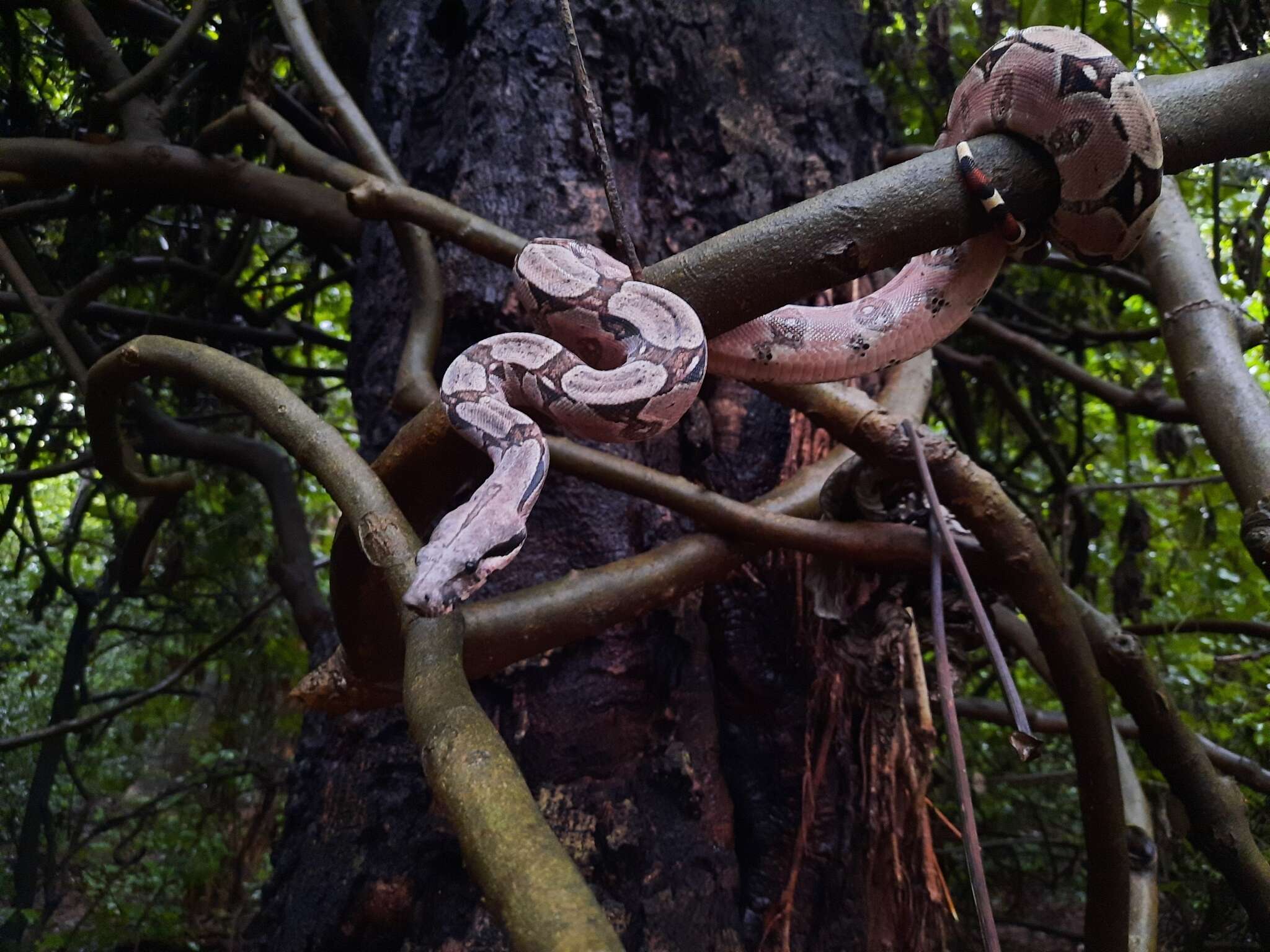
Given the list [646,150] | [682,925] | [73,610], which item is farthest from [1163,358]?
[73,610]

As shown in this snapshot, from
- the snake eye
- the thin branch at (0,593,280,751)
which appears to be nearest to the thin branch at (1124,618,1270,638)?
the snake eye

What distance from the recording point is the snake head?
171 centimetres

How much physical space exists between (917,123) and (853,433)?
13.7 ft

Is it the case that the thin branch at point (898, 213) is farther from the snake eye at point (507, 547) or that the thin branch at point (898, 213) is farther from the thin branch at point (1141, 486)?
the thin branch at point (1141, 486)

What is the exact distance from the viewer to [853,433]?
7.73 ft

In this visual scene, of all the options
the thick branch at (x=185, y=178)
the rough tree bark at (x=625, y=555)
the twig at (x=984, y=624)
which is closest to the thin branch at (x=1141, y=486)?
the rough tree bark at (x=625, y=555)

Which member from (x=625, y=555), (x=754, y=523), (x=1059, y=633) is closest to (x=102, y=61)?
(x=625, y=555)

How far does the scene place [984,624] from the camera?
1.65 meters

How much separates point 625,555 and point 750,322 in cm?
103

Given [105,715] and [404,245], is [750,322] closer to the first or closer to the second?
[404,245]

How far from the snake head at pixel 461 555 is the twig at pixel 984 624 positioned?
931 millimetres

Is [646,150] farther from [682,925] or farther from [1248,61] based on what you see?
[682,925]

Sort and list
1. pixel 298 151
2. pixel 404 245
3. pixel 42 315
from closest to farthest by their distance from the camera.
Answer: pixel 404 245
pixel 42 315
pixel 298 151

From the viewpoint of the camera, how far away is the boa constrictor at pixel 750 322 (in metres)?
1.94
